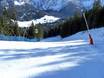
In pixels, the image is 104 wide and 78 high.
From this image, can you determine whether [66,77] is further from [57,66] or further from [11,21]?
[11,21]

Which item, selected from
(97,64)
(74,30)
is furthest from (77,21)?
(97,64)

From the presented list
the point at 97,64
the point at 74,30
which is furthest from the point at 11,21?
the point at 97,64

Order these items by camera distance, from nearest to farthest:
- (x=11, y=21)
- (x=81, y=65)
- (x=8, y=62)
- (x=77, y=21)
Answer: (x=8, y=62), (x=81, y=65), (x=77, y=21), (x=11, y=21)

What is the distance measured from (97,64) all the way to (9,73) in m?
3.43

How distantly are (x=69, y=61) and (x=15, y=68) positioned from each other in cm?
216

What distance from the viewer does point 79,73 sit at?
8.38 metres

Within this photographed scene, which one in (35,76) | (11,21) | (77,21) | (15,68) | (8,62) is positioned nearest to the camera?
(35,76)

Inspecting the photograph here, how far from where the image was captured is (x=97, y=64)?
9.95 meters

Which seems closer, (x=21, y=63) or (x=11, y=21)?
(x=21, y=63)

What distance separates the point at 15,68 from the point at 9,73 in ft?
2.38

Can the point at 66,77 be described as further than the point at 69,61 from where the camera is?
No

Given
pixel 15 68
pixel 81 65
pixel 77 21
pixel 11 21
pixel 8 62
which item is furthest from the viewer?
pixel 11 21

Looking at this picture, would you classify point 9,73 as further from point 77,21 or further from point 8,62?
point 77,21

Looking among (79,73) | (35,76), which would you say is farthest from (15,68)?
(79,73)
